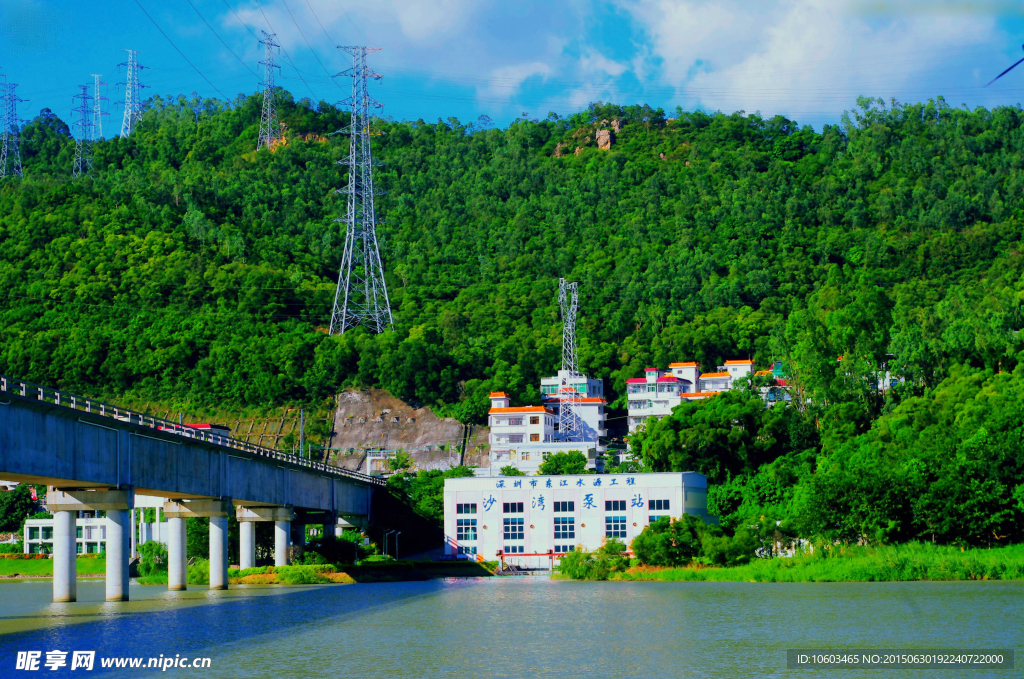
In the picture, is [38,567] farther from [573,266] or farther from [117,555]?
[573,266]

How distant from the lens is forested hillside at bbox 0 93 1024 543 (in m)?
90.4

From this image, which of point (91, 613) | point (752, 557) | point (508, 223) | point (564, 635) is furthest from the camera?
point (508, 223)

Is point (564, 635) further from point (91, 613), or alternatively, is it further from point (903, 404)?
point (903, 404)

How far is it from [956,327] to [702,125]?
105316mm

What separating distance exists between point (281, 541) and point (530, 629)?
34117mm

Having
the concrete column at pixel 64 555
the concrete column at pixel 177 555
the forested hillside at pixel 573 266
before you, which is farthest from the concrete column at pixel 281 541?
the forested hillside at pixel 573 266

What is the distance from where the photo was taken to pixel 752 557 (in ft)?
214

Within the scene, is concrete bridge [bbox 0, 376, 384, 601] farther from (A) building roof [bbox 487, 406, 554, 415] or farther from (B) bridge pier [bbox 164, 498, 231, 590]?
(A) building roof [bbox 487, 406, 554, 415]

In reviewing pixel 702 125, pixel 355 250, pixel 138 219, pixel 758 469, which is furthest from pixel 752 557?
pixel 702 125

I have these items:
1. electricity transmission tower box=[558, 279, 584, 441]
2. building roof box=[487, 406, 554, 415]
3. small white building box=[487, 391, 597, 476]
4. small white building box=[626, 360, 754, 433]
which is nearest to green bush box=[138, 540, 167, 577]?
small white building box=[487, 391, 597, 476]

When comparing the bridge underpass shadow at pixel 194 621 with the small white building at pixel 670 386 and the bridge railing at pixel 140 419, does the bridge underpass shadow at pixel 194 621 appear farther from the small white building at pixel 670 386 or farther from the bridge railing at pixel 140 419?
the small white building at pixel 670 386

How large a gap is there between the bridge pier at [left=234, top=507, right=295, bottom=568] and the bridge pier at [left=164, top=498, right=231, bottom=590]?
6.49 meters

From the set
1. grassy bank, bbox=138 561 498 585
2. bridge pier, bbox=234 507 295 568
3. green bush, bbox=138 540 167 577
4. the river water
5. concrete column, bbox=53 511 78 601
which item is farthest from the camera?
green bush, bbox=138 540 167 577

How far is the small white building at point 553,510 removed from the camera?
71.6 metres
